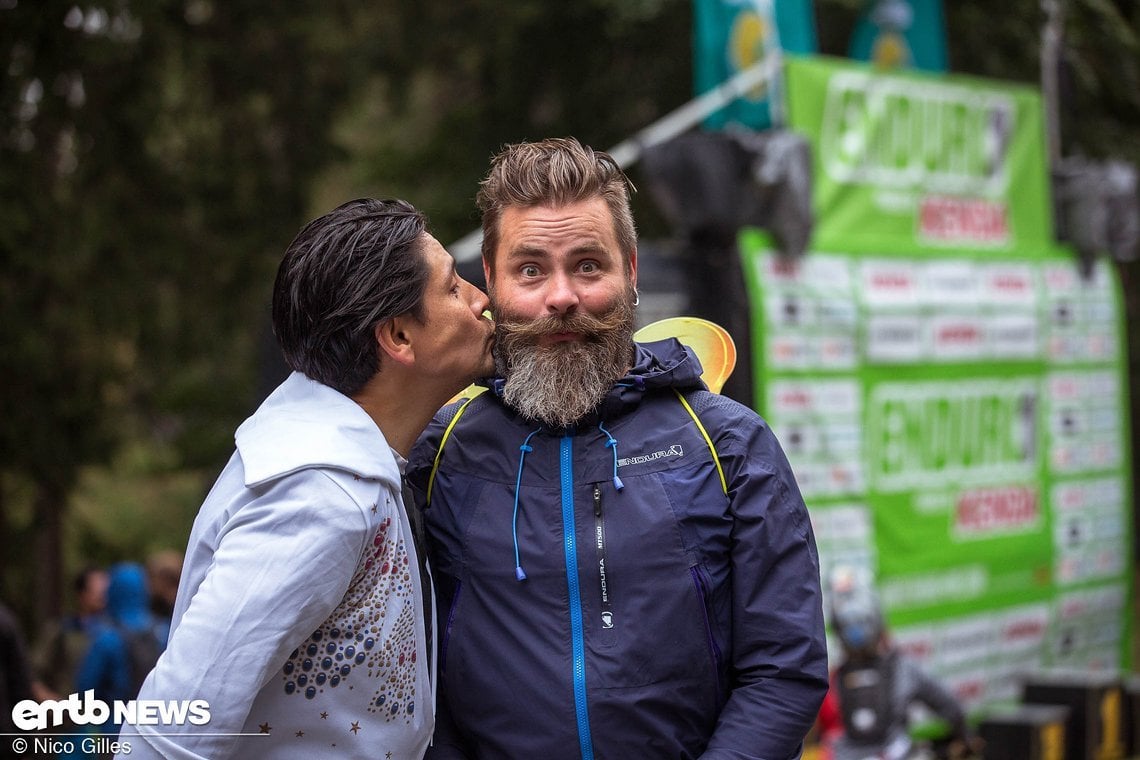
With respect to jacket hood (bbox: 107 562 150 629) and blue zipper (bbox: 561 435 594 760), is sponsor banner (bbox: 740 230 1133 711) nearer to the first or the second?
jacket hood (bbox: 107 562 150 629)

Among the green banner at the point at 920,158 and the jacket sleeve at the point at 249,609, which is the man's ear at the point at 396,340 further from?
the green banner at the point at 920,158

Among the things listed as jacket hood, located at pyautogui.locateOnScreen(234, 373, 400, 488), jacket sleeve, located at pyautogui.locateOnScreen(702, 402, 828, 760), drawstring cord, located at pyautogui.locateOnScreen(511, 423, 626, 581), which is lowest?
jacket sleeve, located at pyautogui.locateOnScreen(702, 402, 828, 760)

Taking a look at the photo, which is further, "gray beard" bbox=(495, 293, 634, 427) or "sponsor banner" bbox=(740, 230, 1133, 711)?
"sponsor banner" bbox=(740, 230, 1133, 711)

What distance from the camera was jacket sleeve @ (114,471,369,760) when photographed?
2162mm

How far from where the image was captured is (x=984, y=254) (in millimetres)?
8562

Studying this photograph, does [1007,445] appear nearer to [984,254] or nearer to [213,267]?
[984,254]

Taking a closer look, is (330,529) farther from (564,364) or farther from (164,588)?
(164,588)

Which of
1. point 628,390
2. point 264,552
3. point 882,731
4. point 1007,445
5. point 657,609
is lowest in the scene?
point 882,731

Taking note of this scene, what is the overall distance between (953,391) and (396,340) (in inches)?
245

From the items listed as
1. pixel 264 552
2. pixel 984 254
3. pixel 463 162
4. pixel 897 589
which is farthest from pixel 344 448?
pixel 463 162

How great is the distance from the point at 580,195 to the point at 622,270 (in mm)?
168

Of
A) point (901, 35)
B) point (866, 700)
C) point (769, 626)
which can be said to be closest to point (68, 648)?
point (866, 700)

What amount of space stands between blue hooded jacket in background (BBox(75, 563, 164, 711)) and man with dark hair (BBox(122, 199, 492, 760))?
4.71m

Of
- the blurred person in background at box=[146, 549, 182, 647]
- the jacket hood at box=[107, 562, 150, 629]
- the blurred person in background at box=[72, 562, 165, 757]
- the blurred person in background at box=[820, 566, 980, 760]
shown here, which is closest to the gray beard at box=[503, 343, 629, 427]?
the blurred person in background at box=[820, 566, 980, 760]
